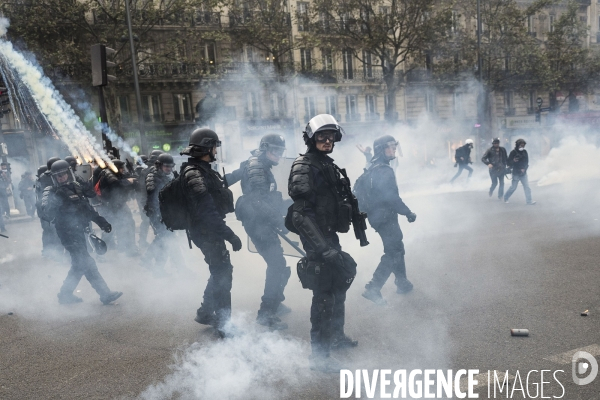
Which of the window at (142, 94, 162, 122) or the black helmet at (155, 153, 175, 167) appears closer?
the black helmet at (155, 153, 175, 167)

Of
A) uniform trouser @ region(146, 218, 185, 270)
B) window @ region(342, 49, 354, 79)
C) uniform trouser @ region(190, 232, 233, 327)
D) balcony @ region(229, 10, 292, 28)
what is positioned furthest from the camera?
window @ region(342, 49, 354, 79)

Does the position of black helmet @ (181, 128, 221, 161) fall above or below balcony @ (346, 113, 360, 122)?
above

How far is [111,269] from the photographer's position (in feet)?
27.1

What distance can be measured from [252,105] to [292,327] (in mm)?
28729

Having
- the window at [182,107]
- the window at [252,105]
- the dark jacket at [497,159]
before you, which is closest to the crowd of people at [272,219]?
the dark jacket at [497,159]

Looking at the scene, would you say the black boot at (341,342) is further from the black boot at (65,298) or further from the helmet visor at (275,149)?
the black boot at (65,298)

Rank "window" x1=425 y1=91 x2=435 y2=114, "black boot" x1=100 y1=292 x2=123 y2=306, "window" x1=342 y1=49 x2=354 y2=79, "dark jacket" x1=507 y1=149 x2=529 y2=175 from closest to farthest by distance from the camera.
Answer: "black boot" x1=100 y1=292 x2=123 y2=306, "dark jacket" x1=507 y1=149 x2=529 y2=175, "window" x1=342 y1=49 x2=354 y2=79, "window" x1=425 y1=91 x2=435 y2=114

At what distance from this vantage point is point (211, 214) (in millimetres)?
4672

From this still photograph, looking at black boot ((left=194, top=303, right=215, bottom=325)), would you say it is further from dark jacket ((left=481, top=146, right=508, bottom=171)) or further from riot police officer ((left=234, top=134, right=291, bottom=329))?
dark jacket ((left=481, top=146, right=508, bottom=171))

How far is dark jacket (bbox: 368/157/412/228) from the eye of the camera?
5809 mm

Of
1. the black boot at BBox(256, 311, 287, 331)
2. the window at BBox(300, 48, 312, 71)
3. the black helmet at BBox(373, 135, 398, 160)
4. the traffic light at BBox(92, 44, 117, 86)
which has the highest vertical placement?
the window at BBox(300, 48, 312, 71)

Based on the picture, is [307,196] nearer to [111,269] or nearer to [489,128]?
[111,269]

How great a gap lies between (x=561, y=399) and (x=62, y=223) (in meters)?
5.08

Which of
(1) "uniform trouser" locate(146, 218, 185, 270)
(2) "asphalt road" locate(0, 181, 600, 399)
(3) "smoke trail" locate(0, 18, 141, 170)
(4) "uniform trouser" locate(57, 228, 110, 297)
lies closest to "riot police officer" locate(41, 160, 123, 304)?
(4) "uniform trouser" locate(57, 228, 110, 297)
